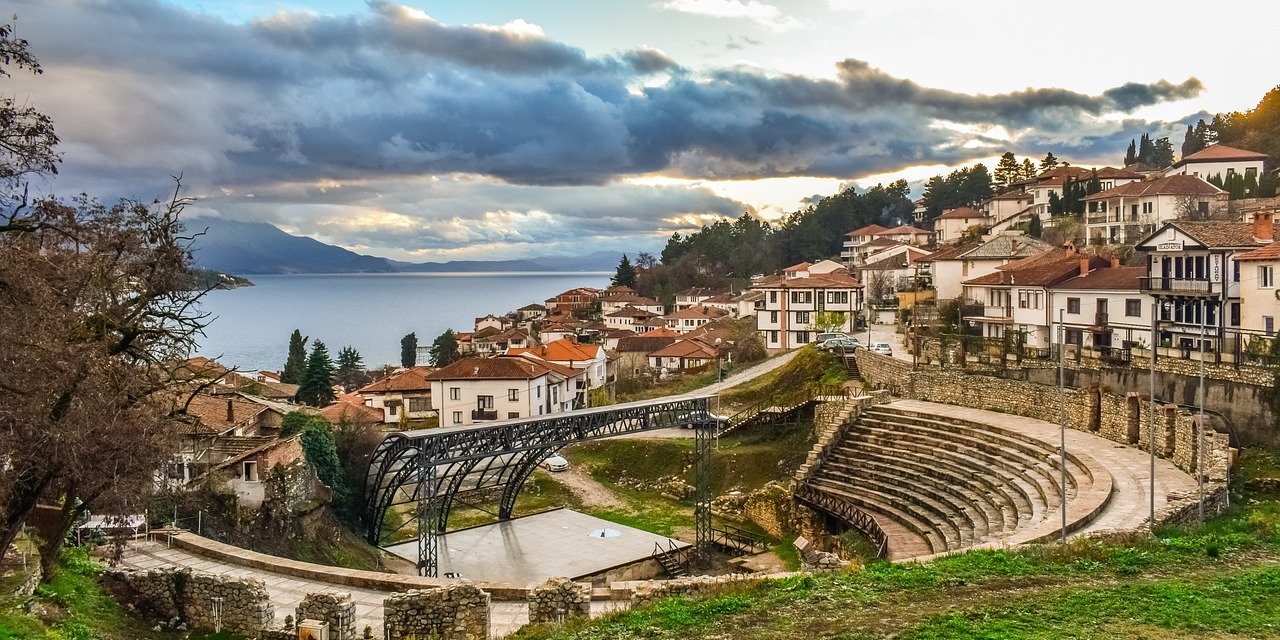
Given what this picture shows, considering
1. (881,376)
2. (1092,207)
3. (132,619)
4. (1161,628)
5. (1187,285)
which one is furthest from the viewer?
(1092,207)

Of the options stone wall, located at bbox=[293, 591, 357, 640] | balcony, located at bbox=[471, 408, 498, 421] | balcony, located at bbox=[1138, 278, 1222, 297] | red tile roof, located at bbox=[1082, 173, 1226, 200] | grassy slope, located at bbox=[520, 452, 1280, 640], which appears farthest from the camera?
red tile roof, located at bbox=[1082, 173, 1226, 200]

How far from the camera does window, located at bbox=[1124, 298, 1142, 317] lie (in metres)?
38.5

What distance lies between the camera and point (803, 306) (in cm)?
6888

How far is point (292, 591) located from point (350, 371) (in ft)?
306

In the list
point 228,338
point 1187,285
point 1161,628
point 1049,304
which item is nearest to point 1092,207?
point 1049,304

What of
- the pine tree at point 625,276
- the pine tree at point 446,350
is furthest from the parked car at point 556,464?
the pine tree at point 625,276

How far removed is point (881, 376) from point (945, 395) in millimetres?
5539

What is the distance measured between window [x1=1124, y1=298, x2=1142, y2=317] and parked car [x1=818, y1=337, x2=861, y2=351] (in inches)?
557

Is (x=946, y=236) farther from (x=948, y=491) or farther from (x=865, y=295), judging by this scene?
(x=948, y=491)

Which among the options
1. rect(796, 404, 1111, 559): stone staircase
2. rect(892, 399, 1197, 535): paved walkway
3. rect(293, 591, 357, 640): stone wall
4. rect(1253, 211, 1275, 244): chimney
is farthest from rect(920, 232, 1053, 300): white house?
rect(293, 591, 357, 640): stone wall

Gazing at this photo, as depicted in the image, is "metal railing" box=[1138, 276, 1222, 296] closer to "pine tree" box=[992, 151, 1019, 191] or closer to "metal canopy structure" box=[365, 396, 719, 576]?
"metal canopy structure" box=[365, 396, 719, 576]

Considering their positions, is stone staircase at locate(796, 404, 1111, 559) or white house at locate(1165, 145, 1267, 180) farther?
white house at locate(1165, 145, 1267, 180)

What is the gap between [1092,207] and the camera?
Result: 7206 centimetres

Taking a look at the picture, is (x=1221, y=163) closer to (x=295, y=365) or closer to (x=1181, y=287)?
(x=1181, y=287)
